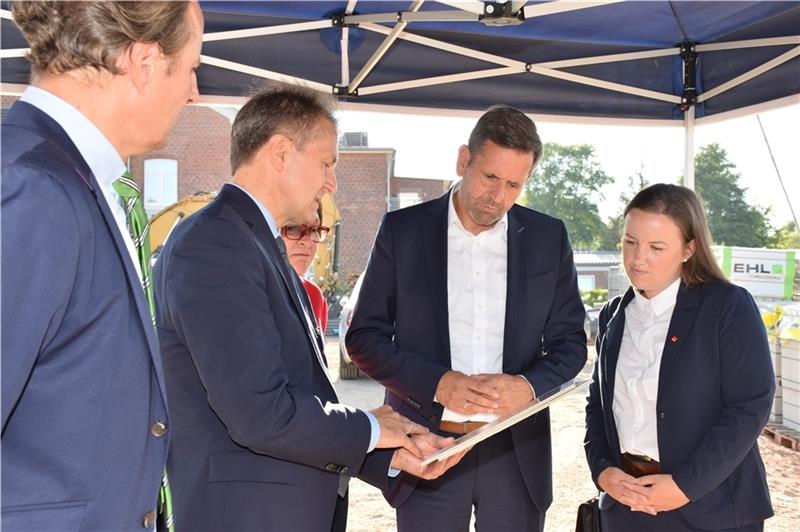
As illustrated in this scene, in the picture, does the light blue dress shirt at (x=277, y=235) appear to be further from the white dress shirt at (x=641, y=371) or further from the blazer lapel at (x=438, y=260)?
the white dress shirt at (x=641, y=371)

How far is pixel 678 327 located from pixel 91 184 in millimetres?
2185

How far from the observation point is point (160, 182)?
100 feet

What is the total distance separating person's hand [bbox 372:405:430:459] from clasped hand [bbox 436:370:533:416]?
49cm

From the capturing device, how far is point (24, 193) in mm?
1062

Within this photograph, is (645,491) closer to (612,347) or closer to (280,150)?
(612,347)

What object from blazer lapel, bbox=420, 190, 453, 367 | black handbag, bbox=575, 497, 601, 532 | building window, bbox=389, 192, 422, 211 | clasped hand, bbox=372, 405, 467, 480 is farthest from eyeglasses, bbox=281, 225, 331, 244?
building window, bbox=389, 192, 422, 211

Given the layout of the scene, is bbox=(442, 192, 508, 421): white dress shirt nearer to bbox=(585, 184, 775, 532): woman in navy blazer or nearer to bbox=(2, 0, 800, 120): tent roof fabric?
bbox=(585, 184, 775, 532): woman in navy blazer

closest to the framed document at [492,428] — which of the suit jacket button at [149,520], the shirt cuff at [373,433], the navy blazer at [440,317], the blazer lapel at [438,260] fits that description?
the shirt cuff at [373,433]

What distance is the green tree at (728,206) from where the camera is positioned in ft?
135

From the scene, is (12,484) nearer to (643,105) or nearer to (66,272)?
(66,272)

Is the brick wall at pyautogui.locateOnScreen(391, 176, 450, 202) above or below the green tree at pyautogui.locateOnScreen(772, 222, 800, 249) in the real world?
above

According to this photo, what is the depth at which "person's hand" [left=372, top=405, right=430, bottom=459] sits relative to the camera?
6.52 ft

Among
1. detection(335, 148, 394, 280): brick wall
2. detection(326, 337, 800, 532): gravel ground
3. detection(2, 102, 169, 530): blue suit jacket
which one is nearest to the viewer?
detection(2, 102, 169, 530): blue suit jacket

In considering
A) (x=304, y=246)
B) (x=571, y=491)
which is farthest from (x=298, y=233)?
(x=571, y=491)
